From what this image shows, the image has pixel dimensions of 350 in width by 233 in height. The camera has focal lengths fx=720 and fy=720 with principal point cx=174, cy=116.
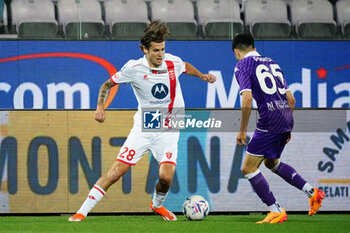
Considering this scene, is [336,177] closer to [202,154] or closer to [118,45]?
[202,154]

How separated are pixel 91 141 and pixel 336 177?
3.10m

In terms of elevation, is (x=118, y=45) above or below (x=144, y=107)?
above

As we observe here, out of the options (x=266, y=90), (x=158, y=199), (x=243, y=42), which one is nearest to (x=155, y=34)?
(x=243, y=42)

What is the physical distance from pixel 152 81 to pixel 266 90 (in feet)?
3.84

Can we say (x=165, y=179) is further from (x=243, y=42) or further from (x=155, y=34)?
(x=243, y=42)

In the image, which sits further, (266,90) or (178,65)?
(178,65)

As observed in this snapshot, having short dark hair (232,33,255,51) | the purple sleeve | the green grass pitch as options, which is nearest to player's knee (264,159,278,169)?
the green grass pitch

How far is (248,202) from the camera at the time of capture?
892 centimetres

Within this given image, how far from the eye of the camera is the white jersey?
7375 mm

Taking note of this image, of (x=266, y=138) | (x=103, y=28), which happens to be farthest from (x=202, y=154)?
(x=103, y=28)

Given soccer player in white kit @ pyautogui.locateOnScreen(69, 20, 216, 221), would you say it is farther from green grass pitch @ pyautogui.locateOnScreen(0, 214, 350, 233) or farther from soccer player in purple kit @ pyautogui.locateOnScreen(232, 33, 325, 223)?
soccer player in purple kit @ pyautogui.locateOnScreen(232, 33, 325, 223)

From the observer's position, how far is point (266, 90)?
710cm

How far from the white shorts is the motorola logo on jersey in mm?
388

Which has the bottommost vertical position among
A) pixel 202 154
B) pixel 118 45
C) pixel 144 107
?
pixel 202 154
